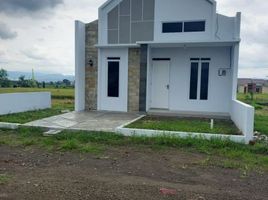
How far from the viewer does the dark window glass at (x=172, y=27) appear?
12695mm

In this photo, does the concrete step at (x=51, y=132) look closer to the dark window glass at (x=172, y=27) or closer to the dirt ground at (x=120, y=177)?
the dirt ground at (x=120, y=177)

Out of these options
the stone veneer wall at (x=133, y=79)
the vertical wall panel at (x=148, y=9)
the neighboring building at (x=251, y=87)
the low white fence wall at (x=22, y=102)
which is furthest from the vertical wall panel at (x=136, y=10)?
the neighboring building at (x=251, y=87)

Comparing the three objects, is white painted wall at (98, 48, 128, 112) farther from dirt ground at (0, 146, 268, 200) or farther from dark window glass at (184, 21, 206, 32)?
dirt ground at (0, 146, 268, 200)

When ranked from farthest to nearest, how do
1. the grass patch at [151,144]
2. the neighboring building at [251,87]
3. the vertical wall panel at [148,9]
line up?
the neighboring building at [251,87] → the vertical wall panel at [148,9] → the grass patch at [151,144]

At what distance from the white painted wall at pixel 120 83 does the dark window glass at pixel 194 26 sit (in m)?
2.98

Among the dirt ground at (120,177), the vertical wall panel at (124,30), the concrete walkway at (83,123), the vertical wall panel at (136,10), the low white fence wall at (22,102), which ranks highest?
the vertical wall panel at (136,10)

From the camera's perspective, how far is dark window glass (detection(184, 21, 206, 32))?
40.6ft

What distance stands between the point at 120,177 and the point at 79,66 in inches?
362

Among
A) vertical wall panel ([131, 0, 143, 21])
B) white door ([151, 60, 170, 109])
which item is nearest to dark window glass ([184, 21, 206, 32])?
white door ([151, 60, 170, 109])

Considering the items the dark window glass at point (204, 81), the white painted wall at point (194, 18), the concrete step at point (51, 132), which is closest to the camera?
the concrete step at point (51, 132)

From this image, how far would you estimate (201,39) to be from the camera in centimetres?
1237

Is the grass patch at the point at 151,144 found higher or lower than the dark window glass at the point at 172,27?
lower

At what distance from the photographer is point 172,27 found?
1280 centimetres

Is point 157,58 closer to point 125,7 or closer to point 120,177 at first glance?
point 125,7
